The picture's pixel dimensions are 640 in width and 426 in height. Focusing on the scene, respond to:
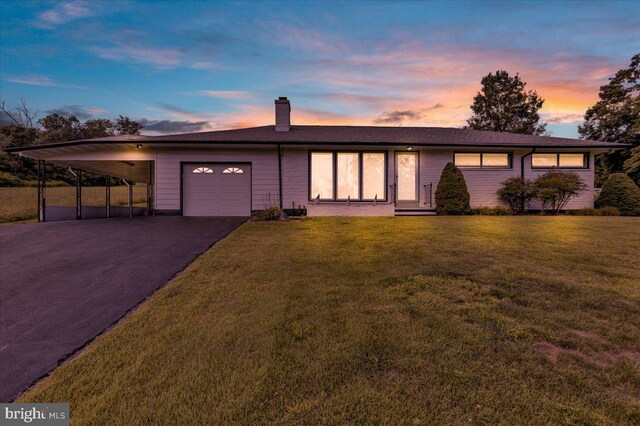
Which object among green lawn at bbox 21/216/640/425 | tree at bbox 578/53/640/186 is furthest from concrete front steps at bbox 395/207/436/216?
tree at bbox 578/53/640/186

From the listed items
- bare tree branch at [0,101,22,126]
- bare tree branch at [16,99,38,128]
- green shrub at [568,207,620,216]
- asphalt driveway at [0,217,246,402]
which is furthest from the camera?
bare tree branch at [16,99,38,128]

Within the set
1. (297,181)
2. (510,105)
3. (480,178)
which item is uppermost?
(510,105)

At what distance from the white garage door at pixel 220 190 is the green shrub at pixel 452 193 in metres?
8.45

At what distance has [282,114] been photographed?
15000 mm

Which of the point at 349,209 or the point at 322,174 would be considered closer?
the point at 349,209

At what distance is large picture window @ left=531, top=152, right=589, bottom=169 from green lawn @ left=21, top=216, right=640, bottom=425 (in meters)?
11.1

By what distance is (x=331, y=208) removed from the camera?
496 inches

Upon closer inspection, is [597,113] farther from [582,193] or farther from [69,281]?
[69,281]

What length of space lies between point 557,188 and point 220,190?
1490 centimetres

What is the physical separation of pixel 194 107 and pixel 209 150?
11.2 m

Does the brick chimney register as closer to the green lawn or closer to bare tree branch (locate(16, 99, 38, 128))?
the green lawn

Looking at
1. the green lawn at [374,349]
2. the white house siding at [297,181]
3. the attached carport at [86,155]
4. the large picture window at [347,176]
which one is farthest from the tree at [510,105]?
the attached carport at [86,155]

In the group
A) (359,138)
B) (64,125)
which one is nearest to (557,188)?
(359,138)

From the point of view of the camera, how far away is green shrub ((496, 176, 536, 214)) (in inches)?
521
